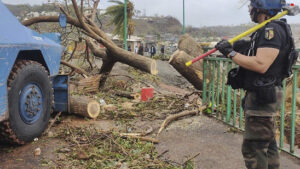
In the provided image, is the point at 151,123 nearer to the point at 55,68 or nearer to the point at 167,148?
the point at 167,148

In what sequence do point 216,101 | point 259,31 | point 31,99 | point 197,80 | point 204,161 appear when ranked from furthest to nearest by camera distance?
point 197,80 → point 216,101 → point 31,99 → point 204,161 → point 259,31

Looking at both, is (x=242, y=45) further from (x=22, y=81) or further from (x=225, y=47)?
(x=22, y=81)

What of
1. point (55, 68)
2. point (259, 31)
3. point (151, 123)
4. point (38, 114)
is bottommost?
point (151, 123)

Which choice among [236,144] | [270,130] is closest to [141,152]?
[236,144]

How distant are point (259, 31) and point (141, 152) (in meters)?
2.00

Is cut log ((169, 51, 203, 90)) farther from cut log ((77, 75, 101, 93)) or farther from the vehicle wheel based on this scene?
the vehicle wheel

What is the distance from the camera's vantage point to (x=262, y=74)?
2596 mm

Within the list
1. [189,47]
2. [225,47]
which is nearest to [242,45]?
[225,47]

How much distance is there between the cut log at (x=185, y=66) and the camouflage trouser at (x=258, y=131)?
15.4ft

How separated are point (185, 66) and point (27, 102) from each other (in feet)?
14.5

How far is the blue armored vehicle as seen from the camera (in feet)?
11.0

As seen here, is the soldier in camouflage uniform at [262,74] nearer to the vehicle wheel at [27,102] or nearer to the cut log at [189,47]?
the vehicle wheel at [27,102]

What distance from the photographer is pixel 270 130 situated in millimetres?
2631

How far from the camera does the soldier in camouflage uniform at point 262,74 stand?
2.47 m
